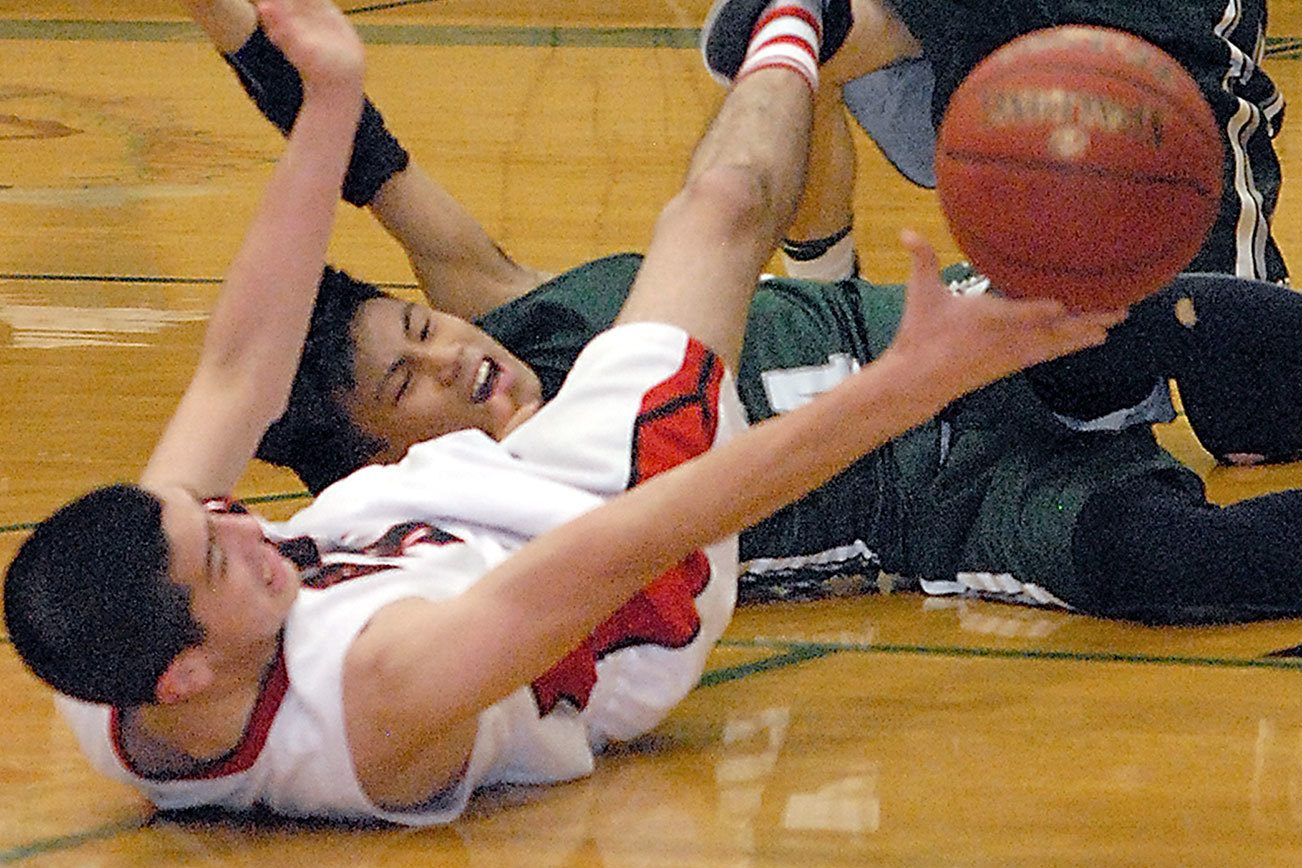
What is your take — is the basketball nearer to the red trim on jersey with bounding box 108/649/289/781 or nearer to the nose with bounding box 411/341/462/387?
the red trim on jersey with bounding box 108/649/289/781

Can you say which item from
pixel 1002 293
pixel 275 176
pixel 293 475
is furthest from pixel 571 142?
pixel 1002 293

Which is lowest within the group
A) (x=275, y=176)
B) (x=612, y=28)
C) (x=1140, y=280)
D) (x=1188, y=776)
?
(x=612, y=28)

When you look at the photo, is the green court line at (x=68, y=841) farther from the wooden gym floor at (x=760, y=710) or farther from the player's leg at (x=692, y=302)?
the player's leg at (x=692, y=302)

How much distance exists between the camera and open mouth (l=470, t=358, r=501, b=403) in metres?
2.41

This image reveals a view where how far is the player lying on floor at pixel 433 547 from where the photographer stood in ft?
5.07

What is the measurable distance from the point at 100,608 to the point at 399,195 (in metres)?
1.21

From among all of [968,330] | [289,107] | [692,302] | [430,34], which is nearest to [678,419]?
[692,302]

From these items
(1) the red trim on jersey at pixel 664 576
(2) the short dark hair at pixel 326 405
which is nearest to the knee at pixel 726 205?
(1) the red trim on jersey at pixel 664 576

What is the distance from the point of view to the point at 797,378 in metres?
2.54

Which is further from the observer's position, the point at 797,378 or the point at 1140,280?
the point at 797,378

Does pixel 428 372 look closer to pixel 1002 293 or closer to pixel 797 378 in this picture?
pixel 797 378

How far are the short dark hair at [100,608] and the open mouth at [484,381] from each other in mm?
759

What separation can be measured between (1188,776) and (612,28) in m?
4.54

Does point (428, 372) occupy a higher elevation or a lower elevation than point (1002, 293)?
lower
